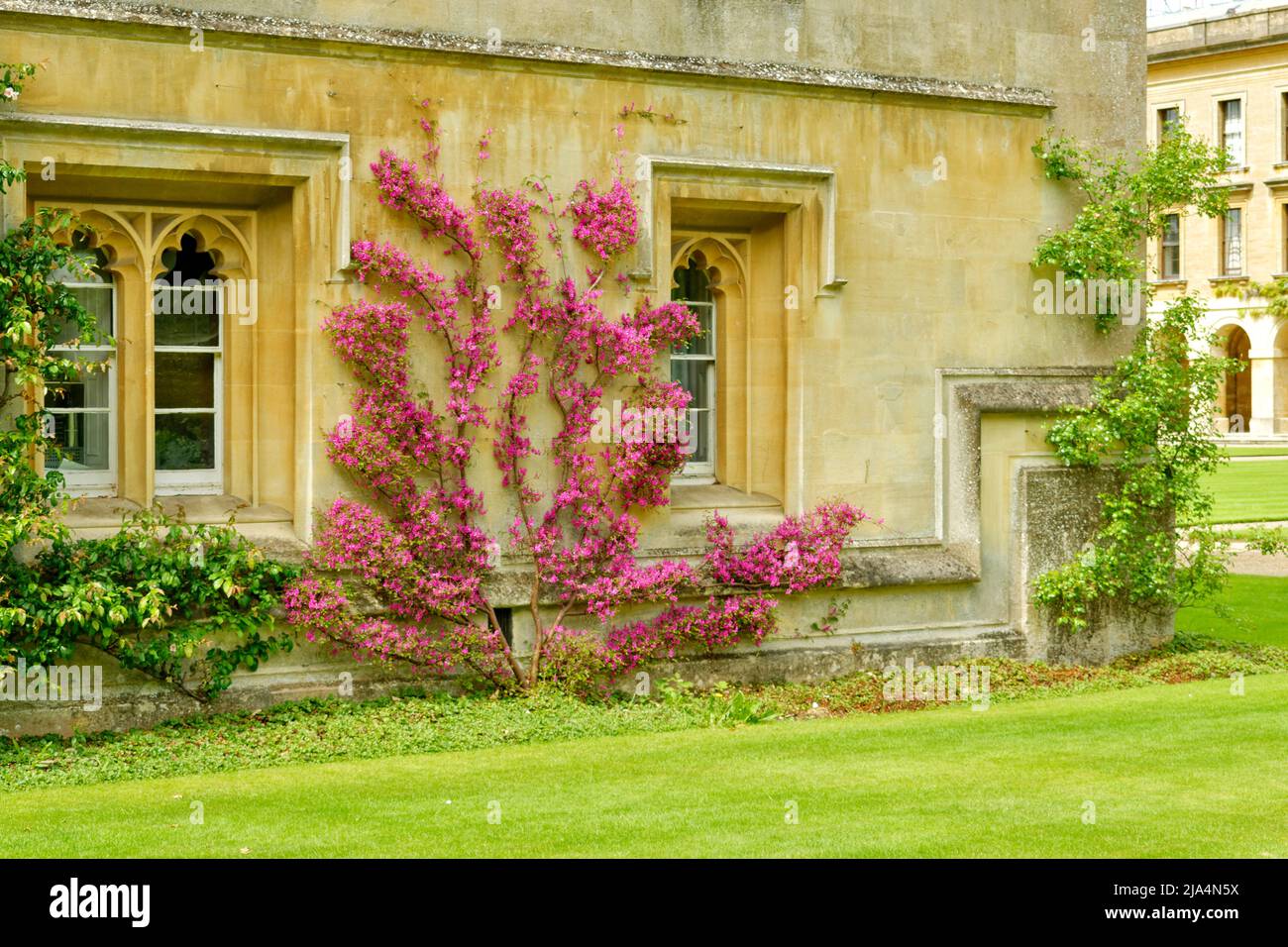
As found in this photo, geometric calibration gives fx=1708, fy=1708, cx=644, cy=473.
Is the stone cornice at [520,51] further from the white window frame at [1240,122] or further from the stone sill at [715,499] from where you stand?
the white window frame at [1240,122]

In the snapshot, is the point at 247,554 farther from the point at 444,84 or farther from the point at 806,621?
the point at 806,621

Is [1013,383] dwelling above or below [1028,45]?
below

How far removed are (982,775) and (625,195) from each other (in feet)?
15.5

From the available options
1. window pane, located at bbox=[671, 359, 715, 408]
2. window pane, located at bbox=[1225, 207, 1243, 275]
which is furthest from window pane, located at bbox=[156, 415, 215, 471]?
window pane, located at bbox=[1225, 207, 1243, 275]

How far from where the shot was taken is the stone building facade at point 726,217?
406 inches

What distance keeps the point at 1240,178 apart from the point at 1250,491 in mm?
28909

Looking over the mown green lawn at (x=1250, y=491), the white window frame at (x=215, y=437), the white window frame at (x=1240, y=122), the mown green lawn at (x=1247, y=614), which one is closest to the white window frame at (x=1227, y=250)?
the white window frame at (x=1240, y=122)

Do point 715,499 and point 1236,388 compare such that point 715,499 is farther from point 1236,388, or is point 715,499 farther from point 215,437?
point 1236,388

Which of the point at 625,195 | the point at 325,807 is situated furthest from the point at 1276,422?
the point at 325,807

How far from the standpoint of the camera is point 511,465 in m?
11.1

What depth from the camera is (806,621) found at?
40.1 feet

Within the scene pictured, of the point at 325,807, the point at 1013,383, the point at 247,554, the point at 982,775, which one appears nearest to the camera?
the point at 325,807

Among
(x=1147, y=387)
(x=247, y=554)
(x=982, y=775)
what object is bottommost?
(x=982, y=775)

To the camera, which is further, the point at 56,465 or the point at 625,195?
the point at 625,195
